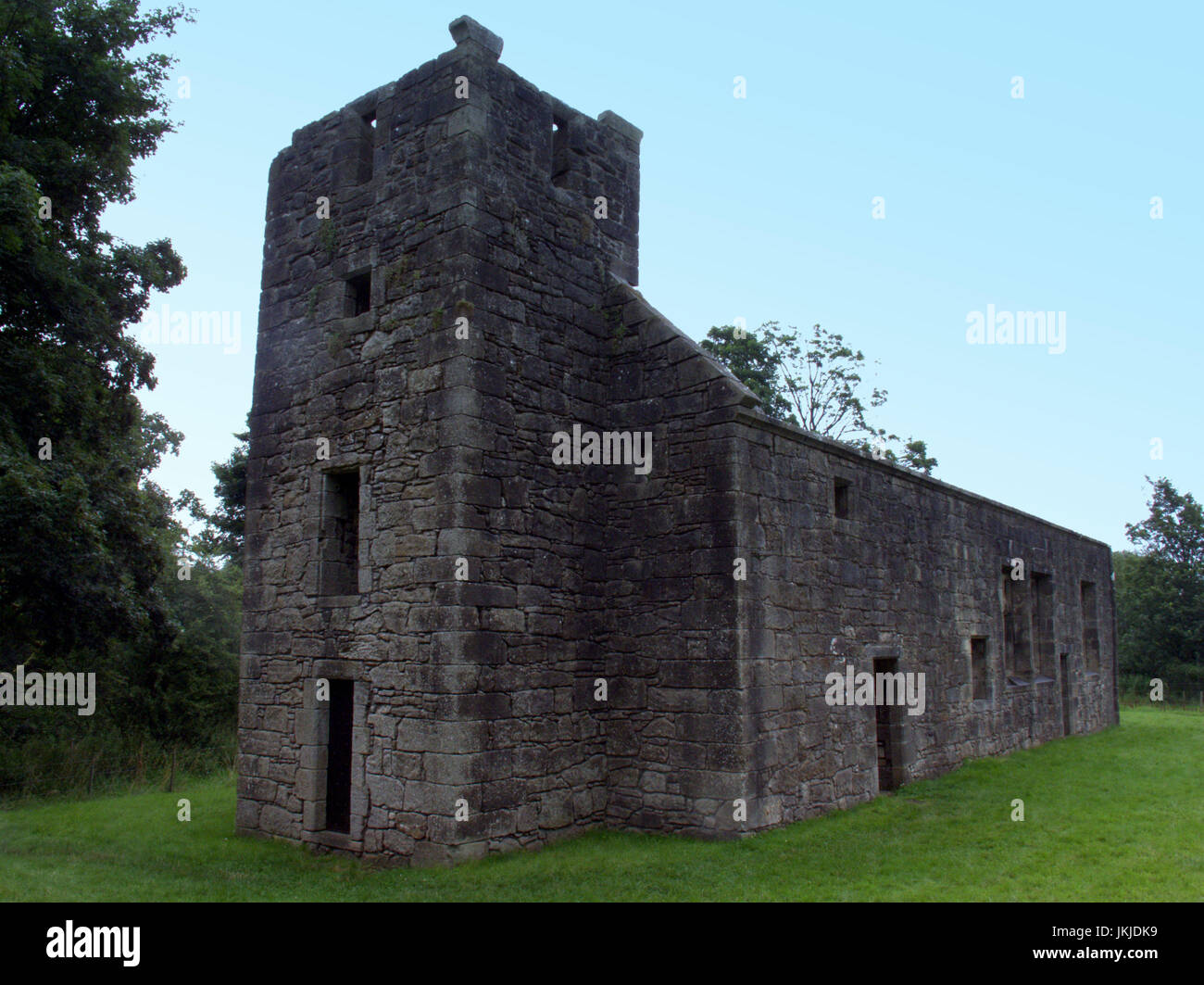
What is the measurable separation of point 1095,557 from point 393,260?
2004cm

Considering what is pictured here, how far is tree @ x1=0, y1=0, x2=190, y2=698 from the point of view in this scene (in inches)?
517

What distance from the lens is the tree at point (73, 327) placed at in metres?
13.1

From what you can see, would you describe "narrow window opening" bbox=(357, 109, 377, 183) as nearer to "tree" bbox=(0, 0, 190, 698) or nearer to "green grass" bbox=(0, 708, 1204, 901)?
"tree" bbox=(0, 0, 190, 698)

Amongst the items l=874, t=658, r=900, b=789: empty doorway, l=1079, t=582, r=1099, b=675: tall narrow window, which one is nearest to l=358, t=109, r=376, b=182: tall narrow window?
l=874, t=658, r=900, b=789: empty doorway

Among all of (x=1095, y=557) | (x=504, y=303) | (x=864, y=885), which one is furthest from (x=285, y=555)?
(x=1095, y=557)

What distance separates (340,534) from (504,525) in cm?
222

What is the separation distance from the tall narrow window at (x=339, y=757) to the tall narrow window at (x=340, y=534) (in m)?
1.13

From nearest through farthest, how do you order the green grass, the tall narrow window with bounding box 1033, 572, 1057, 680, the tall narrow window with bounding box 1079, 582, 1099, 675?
1. the green grass
2. the tall narrow window with bounding box 1033, 572, 1057, 680
3. the tall narrow window with bounding box 1079, 582, 1099, 675

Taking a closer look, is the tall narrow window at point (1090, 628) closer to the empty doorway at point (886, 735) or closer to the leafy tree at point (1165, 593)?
the empty doorway at point (886, 735)

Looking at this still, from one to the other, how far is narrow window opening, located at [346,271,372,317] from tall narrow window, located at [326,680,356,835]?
4232 mm

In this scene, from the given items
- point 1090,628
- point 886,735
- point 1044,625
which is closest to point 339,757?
point 886,735

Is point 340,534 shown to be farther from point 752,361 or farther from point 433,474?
point 752,361
